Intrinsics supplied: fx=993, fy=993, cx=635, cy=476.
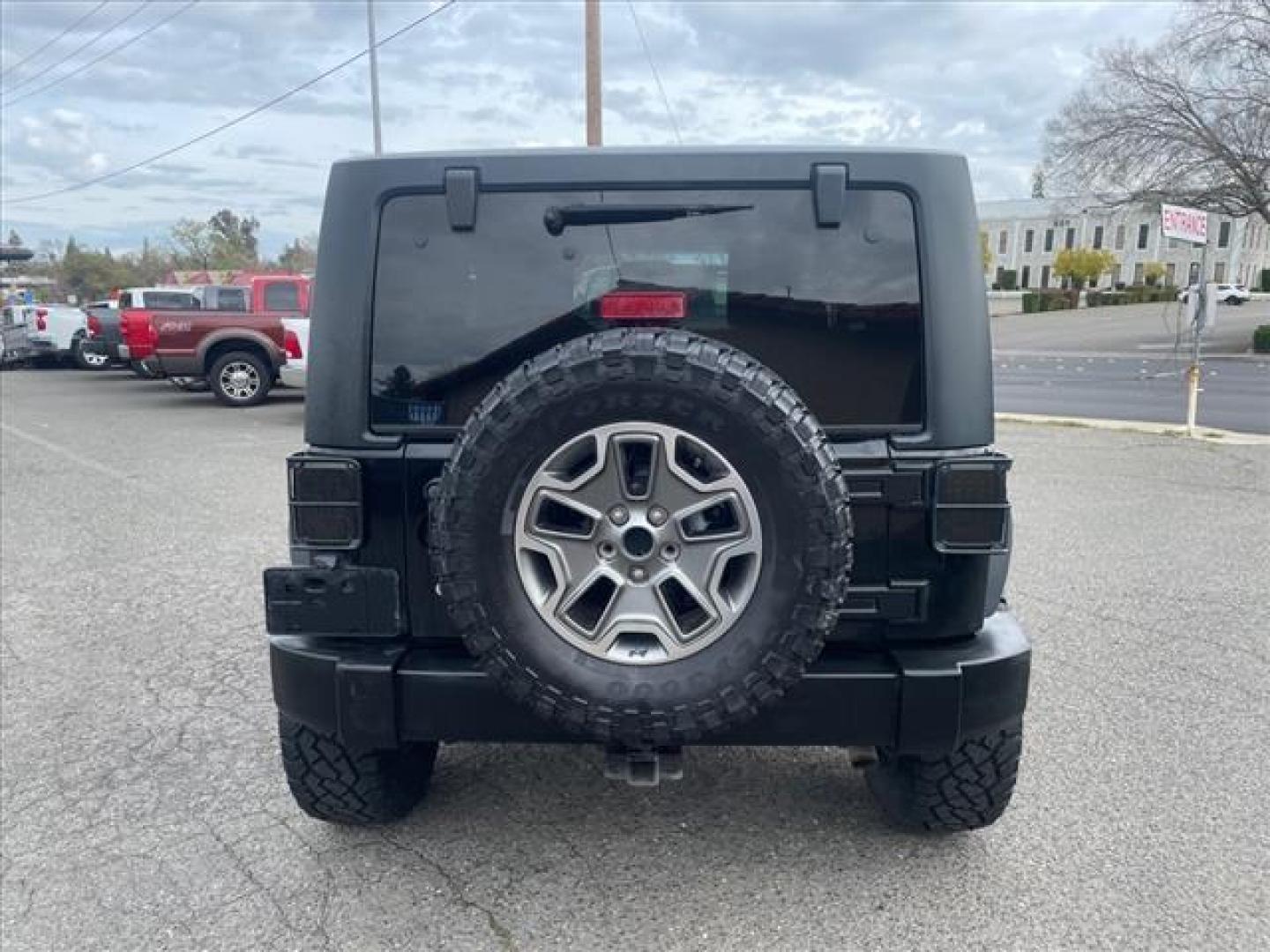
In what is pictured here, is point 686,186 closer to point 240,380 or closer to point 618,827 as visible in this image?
point 618,827

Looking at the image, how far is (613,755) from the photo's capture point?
265cm

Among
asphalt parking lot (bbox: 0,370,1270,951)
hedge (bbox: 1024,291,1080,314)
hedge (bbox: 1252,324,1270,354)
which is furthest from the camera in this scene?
hedge (bbox: 1024,291,1080,314)

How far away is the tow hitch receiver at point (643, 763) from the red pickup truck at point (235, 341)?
13.2 metres

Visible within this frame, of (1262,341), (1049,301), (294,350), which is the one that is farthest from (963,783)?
(1049,301)

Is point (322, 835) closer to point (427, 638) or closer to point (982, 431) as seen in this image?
point (427, 638)

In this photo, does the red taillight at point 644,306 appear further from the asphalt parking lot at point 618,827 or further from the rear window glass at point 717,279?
the asphalt parking lot at point 618,827

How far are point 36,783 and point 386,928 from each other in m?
1.64

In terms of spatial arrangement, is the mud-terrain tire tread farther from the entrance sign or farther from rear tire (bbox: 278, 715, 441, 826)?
the entrance sign

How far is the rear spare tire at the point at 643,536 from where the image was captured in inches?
88.9

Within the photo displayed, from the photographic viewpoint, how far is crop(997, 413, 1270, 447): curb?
1148 centimetres

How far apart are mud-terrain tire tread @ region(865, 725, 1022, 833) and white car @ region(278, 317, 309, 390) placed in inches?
459

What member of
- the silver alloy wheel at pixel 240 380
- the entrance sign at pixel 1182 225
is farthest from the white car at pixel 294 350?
the entrance sign at pixel 1182 225

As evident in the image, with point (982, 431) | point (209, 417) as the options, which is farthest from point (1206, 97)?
point (982, 431)

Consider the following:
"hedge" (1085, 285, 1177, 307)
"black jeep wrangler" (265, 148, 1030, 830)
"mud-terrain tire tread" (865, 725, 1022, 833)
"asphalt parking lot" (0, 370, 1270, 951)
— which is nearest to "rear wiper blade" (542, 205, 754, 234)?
"black jeep wrangler" (265, 148, 1030, 830)
